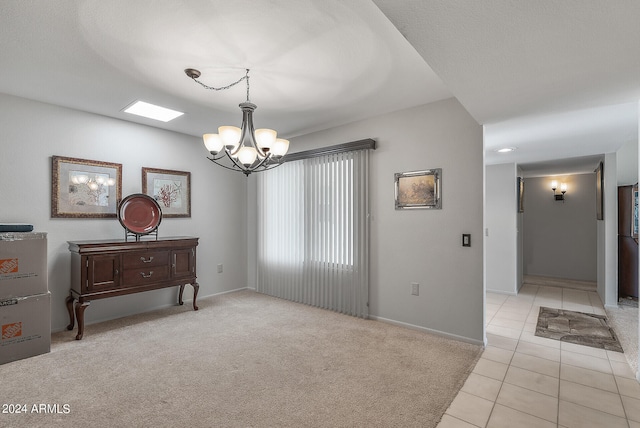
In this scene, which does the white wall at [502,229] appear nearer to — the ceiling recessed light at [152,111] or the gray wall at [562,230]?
the gray wall at [562,230]

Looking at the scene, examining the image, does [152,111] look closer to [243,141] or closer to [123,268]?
[243,141]

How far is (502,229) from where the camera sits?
499 cm

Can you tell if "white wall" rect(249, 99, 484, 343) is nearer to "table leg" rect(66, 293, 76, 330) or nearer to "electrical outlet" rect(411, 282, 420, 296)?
"electrical outlet" rect(411, 282, 420, 296)

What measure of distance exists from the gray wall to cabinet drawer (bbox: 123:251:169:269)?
7026 millimetres

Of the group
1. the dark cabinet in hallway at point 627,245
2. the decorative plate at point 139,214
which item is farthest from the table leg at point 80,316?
the dark cabinet in hallway at point 627,245

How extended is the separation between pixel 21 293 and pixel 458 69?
3.80 m

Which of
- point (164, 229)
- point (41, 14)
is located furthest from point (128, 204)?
point (41, 14)

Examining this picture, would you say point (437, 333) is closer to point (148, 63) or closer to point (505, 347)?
point (505, 347)

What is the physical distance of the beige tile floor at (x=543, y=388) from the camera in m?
1.87


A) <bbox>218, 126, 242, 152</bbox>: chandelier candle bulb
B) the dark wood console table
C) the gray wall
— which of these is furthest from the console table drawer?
the gray wall

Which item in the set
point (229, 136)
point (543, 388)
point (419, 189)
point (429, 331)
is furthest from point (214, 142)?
point (543, 388)

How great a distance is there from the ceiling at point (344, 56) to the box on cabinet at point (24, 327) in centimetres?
192

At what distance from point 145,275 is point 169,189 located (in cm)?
125

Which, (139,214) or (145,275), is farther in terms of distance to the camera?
(139,214)
